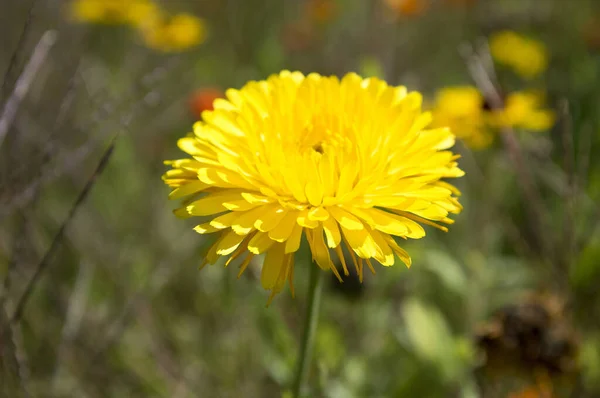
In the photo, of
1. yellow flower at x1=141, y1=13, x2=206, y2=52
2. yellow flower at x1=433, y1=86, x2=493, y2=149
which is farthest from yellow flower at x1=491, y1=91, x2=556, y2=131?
yellow flower at x1=141, y1=13, x2=206, y2=52

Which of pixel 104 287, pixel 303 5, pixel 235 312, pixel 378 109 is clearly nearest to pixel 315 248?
pixel 378 109

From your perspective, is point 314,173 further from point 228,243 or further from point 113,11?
point 113,11

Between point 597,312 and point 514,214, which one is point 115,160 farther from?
point 597,312

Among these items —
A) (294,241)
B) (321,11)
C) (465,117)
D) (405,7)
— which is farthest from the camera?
(321,11)

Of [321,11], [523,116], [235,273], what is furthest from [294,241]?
[321,11]

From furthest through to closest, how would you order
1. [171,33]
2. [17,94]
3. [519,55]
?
[171,33] → [519,55] → [17,94]

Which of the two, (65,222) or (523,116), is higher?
(523,116)
